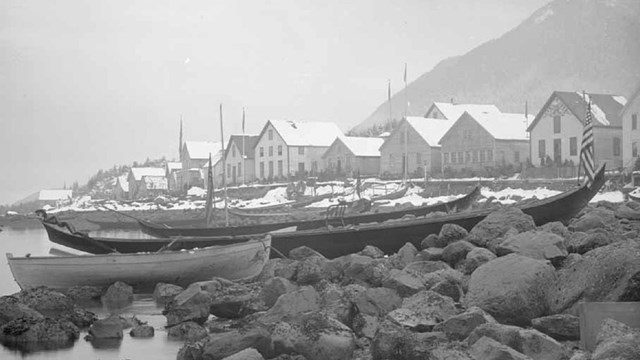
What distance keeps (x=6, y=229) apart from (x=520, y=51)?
12955 centimetres

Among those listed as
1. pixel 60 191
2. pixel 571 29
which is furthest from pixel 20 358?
pixel 571 29

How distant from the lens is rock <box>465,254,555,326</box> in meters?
8.65

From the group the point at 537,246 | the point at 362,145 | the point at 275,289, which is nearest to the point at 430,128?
the point at 362,145

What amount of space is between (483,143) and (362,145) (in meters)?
13.8

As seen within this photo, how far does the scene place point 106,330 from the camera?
1084 cm

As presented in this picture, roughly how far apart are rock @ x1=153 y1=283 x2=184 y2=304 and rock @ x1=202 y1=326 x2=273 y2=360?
602 cm

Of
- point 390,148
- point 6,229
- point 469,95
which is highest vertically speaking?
point 469,95

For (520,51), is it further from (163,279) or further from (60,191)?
(163,279)

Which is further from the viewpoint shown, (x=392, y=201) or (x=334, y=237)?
(x=392, y=201)

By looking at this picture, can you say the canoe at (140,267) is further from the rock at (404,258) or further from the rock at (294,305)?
the rock at (294,305)

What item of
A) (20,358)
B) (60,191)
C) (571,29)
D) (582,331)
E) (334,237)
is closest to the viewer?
(582,331)

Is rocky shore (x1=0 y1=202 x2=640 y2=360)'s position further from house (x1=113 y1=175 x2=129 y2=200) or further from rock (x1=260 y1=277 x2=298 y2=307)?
house (x1=113 y1=175 x2=129 y2=200)

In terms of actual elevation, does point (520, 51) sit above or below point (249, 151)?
above

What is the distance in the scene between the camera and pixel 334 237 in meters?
17.1
